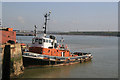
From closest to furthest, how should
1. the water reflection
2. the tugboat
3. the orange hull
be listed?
the water reflection, the tugboat, the orange hull

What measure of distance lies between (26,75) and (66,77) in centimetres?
480

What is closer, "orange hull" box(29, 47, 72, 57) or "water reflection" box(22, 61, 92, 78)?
"water reflection" box(22, 61, 92, 78)

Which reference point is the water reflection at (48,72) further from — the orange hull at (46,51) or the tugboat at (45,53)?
the orange hull at (46,51)

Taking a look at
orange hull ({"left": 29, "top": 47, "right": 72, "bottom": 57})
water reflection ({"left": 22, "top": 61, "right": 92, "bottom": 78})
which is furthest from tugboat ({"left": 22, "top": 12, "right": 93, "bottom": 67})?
water reflection ({"left": 22, "top": 61, "right": 92, "bottom": 78})

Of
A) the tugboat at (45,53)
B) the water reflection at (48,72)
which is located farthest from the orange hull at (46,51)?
the water reflection at (48,72)

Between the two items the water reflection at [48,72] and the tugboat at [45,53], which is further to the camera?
the tugboat at [45,53]

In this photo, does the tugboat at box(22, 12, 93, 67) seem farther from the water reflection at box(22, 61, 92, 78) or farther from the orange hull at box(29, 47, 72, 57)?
the water reflection at box(22, 61, 92, 78)

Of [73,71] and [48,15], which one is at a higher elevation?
[48,15]

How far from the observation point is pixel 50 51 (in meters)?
23.5

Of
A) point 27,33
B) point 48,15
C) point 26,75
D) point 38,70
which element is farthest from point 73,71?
point 27,33

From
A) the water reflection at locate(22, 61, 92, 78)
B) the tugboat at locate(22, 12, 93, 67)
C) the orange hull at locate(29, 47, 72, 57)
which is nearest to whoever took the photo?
the water reflection at locate(22, 61, 92, 78)

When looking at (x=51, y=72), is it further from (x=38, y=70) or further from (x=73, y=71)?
(x=73, y=71)

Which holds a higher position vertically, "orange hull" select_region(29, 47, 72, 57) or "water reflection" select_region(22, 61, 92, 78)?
"orange hull" select_region(29, 47, 72, 57)

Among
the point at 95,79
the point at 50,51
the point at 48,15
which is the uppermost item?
the point at 48,15
